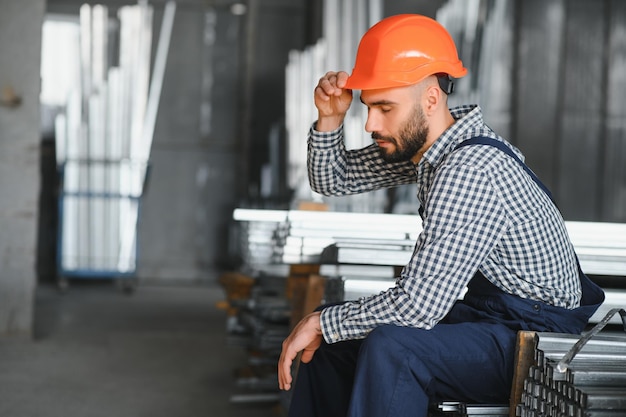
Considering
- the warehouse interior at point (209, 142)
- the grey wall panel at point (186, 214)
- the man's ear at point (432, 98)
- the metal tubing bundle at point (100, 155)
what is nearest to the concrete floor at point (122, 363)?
the warehouse interior at point (209, 142)

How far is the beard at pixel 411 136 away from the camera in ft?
7.32

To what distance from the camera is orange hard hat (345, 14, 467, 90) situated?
7.25 feet

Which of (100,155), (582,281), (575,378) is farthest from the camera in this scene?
(100,155)

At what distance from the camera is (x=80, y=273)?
890 cm

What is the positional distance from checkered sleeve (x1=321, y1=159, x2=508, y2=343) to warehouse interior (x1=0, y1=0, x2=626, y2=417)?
307cm

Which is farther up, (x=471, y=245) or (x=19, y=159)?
(x=19, y=159)

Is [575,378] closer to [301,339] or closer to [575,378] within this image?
[575,378]

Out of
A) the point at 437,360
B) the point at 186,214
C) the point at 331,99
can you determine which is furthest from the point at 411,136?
the point at 186,214

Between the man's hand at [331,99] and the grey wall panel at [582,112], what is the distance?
773 centimetres

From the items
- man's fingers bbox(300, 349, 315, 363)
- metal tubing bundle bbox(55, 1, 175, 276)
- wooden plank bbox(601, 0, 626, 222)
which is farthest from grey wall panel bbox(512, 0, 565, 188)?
man's fingers bbox(300, 349, 315, 363)

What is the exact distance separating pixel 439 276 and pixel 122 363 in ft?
12.1

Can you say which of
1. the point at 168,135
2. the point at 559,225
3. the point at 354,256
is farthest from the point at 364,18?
the point at 559,225

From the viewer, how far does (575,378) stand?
68.1 inches

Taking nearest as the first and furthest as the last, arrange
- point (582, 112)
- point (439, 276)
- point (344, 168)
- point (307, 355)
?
point (439, 276)
point (307, 355)
point (344, 168)
point (582, 112)
